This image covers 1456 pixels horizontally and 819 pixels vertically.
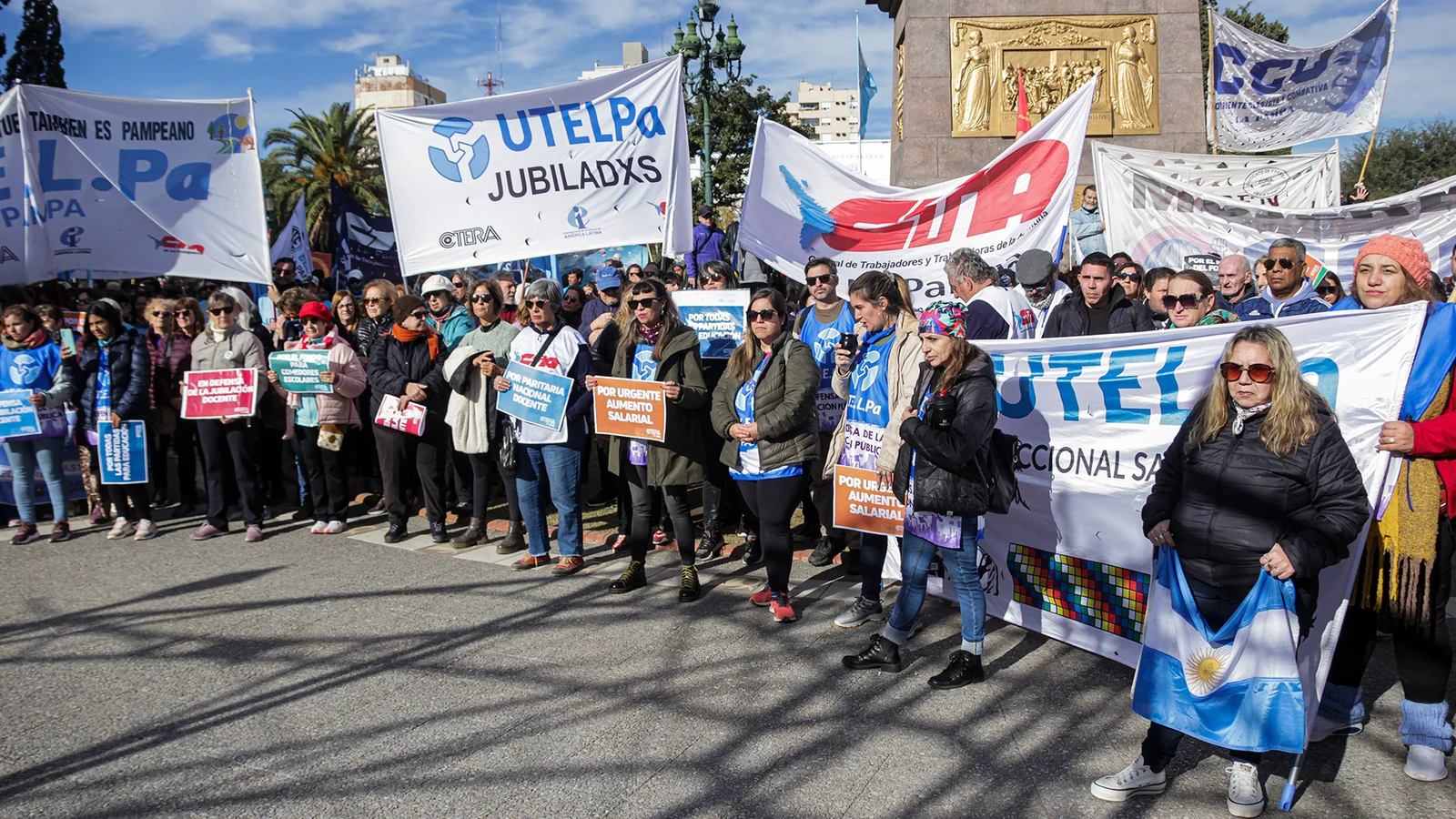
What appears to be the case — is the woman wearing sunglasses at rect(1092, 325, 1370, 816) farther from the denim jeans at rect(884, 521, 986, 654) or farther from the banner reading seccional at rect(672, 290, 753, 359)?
the banner reading seccional at rect(672, 290, 753, 359)

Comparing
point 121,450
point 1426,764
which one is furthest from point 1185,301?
point 121,450

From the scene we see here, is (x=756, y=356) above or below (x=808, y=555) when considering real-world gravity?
above

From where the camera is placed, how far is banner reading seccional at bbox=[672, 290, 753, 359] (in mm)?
7102

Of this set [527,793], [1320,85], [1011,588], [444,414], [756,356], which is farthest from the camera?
[1320,85]

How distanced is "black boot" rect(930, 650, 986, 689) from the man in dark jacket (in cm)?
264

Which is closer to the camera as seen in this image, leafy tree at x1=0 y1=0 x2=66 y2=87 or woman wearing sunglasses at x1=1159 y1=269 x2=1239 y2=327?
woman wearing sunglasses at x1=1159 y1=269 x2=1239 y2=327

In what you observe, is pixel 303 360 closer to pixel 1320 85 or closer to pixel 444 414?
pixel 444 414

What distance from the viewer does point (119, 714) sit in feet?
14.5

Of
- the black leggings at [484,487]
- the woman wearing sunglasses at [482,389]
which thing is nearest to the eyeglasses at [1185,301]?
the woman wearing sunglasses at [482,389]

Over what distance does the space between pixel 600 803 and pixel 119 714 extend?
8.35 ft

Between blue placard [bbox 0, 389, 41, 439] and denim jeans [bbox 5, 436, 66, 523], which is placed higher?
blue placard [bbox 0, 389, 41, 439]

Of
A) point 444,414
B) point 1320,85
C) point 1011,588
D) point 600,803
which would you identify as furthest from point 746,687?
point 1320,85

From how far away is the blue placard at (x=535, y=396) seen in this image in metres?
6.20

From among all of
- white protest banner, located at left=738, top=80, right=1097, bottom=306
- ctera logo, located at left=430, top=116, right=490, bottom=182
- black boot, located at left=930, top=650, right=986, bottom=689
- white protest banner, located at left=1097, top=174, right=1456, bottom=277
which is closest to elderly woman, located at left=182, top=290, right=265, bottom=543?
ctera logo, located at left=430, top=116, right=490, bottom=182
